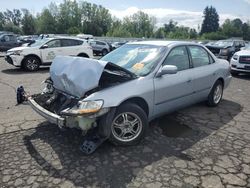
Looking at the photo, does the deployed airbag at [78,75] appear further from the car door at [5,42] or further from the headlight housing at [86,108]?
the car door at [5,42]

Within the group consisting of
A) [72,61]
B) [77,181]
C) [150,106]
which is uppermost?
[72,61]

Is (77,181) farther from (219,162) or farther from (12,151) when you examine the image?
(219,162)

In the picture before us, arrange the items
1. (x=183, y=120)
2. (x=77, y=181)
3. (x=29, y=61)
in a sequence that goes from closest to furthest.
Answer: (x=77, y=181) < (x=183, y=120) < (x=29, y=61)

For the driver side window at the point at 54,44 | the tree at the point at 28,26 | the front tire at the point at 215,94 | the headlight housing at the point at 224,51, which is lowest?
the front tire at the point at 215,94

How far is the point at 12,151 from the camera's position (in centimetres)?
390

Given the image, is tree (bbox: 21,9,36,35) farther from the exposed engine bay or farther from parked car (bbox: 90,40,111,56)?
the exposed engine bay

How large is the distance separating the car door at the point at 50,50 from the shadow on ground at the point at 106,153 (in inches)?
314

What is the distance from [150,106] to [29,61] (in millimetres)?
9034

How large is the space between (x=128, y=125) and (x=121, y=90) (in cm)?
56

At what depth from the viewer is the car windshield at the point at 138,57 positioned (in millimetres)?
4469

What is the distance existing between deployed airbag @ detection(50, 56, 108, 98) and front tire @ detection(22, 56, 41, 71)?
8126 mm

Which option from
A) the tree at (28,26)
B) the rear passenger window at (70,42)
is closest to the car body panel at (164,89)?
the rear passenger window at (70,42)

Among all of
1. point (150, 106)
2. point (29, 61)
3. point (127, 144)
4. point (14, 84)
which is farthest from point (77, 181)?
point (29, 61)

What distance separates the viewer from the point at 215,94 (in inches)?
244
